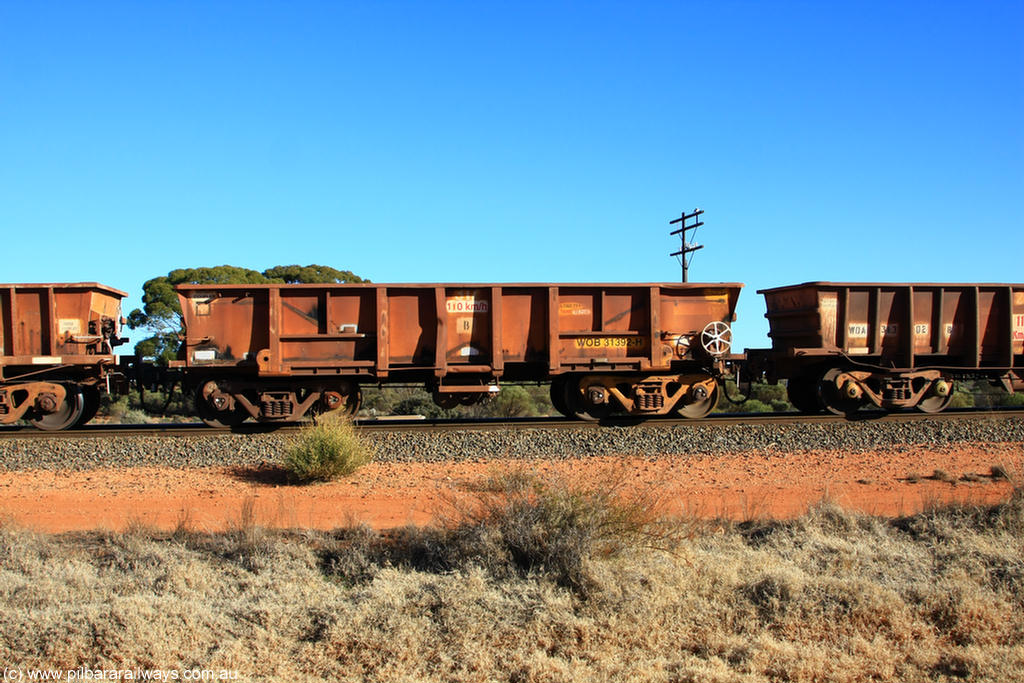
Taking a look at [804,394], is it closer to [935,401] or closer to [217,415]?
[935,401]

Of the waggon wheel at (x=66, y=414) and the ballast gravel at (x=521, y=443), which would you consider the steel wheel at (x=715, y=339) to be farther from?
the waggon wheel at (x=66, y=414)

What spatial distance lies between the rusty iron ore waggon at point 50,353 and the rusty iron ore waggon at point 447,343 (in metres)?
1.76

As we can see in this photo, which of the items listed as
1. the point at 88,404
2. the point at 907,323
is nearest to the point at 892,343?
the point at 907,323

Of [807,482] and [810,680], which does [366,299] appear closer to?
[807,482]

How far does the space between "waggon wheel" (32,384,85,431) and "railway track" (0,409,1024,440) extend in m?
0.27

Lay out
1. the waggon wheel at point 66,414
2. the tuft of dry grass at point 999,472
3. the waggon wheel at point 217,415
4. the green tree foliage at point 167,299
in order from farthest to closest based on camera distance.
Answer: the green tree foliage at point 167,299
the waggon wheel at point 66,414
the waggon wheel at point 217,415
the tuft of dry grass at point 999,472

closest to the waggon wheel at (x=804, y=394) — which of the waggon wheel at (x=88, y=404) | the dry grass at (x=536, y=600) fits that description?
the dry grass at (x=536, y=600)

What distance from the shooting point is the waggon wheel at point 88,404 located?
14.1 metres

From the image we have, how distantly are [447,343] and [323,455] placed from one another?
3.92 metres

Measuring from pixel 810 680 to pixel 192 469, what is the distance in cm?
934

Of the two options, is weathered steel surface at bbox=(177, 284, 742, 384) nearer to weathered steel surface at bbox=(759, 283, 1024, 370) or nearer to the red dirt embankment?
weathered steel surface at bbox=(759, 283, 1024, 370)

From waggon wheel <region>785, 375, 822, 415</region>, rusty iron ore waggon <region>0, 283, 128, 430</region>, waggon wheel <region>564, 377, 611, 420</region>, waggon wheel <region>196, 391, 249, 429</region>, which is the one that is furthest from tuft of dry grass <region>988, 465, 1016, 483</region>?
rusty iron ore waggon <region>0, 283, 128, 430</region>

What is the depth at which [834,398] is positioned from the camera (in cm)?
1494

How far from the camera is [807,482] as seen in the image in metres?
10.1
